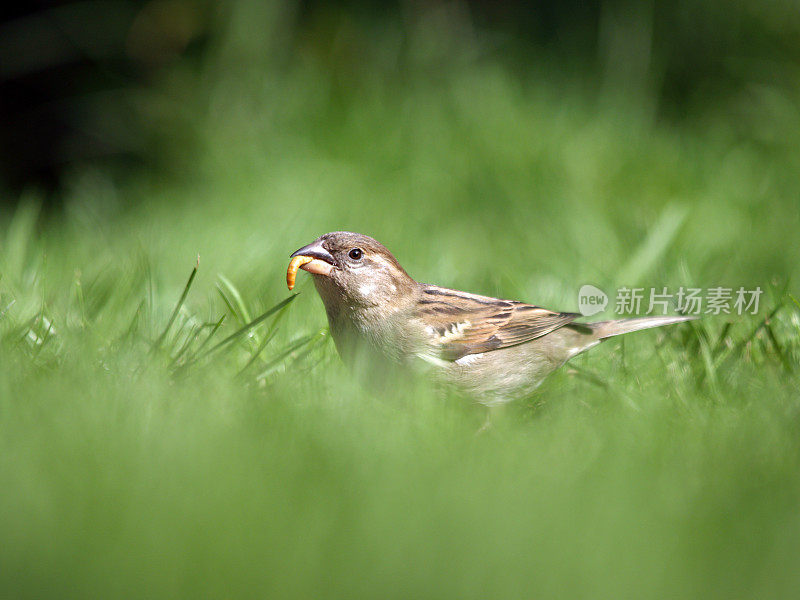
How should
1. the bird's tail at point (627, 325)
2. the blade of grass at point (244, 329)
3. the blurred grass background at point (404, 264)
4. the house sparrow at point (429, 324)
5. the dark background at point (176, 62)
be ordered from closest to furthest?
the blurred grass background at point (404, 264), the blade of grass at point (244, 329), the house sparrow at point (429, 324), the bird's tail at point (627, 325), the dark background at point (176, 62)

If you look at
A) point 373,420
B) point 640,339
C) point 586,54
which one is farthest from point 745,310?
point 586,54

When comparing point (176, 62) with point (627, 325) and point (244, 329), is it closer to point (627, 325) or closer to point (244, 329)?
point (244, 329)

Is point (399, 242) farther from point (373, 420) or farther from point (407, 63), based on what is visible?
point (373, 420)

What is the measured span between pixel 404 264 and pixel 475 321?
1.62 meters

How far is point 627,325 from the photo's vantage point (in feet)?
11.8

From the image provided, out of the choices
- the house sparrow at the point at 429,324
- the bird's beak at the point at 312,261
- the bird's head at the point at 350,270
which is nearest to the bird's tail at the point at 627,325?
the house sparrow at the point at 429,324

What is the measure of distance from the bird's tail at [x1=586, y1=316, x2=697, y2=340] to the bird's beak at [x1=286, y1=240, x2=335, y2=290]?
3.73ft

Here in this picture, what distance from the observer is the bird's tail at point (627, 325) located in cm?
353

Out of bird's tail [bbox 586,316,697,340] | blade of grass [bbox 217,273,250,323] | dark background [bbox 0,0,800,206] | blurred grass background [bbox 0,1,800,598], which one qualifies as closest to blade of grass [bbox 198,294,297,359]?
blurred grass background [bbox 0,1,800,598]

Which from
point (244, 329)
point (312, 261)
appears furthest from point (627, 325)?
point (244, 329)

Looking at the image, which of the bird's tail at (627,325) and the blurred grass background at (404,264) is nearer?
the blurred grass background at (404,264)

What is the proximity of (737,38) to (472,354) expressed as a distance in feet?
13.9

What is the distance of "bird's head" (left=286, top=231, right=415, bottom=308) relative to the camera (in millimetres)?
3186

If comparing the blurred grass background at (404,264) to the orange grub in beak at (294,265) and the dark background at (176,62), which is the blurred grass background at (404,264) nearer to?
the dark background at (176,62)
